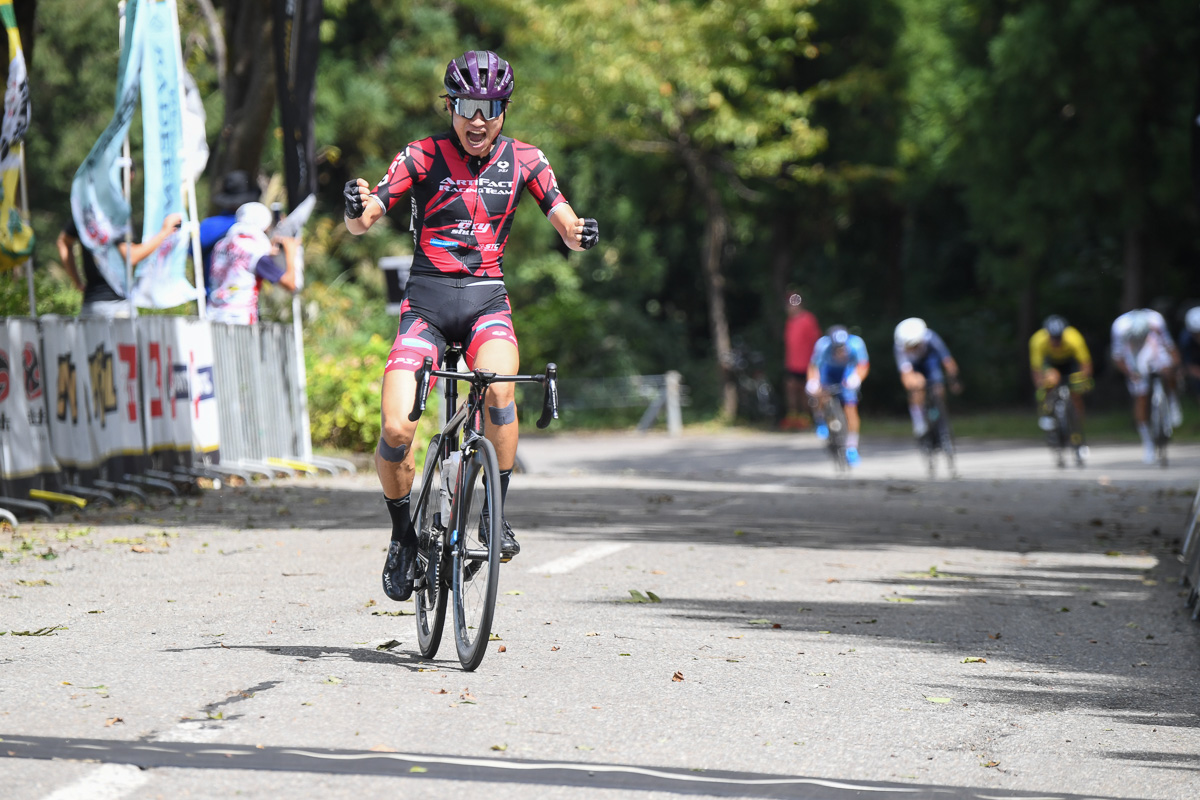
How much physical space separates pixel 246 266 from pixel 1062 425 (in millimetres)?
10753

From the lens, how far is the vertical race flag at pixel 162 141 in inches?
512

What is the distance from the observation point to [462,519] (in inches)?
231

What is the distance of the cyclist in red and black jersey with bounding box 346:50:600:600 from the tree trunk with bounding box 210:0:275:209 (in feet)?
39.3

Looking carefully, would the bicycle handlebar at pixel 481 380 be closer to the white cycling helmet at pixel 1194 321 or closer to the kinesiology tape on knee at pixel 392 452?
the kinesiology tape on knee at pixel 392 452

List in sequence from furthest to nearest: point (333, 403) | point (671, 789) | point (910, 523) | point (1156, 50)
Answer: point (1156, 50) < point (333, 403) < point (910, 523) < point (671, 789)

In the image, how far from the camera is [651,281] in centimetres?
3644

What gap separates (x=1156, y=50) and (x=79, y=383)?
764 inches

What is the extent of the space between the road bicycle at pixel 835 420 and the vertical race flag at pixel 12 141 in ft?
35.0

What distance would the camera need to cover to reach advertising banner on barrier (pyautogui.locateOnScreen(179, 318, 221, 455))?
513 inches

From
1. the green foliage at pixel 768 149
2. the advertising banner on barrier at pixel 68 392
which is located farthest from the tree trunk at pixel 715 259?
the advertising banner on barrier at pixel 68 392

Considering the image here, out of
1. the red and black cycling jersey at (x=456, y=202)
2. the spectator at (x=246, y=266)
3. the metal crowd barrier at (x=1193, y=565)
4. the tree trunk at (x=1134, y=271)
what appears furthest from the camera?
the tree trunk at (x=1134, y=271)

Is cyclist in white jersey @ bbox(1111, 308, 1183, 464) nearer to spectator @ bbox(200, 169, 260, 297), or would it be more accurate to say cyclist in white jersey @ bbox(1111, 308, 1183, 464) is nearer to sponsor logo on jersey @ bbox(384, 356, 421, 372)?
spectator @ bbox(200, 169, 260, 297)

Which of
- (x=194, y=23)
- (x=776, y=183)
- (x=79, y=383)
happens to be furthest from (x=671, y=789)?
(x=776, y=183)

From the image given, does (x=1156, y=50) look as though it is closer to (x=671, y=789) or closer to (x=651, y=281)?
(x=651, y=281)
